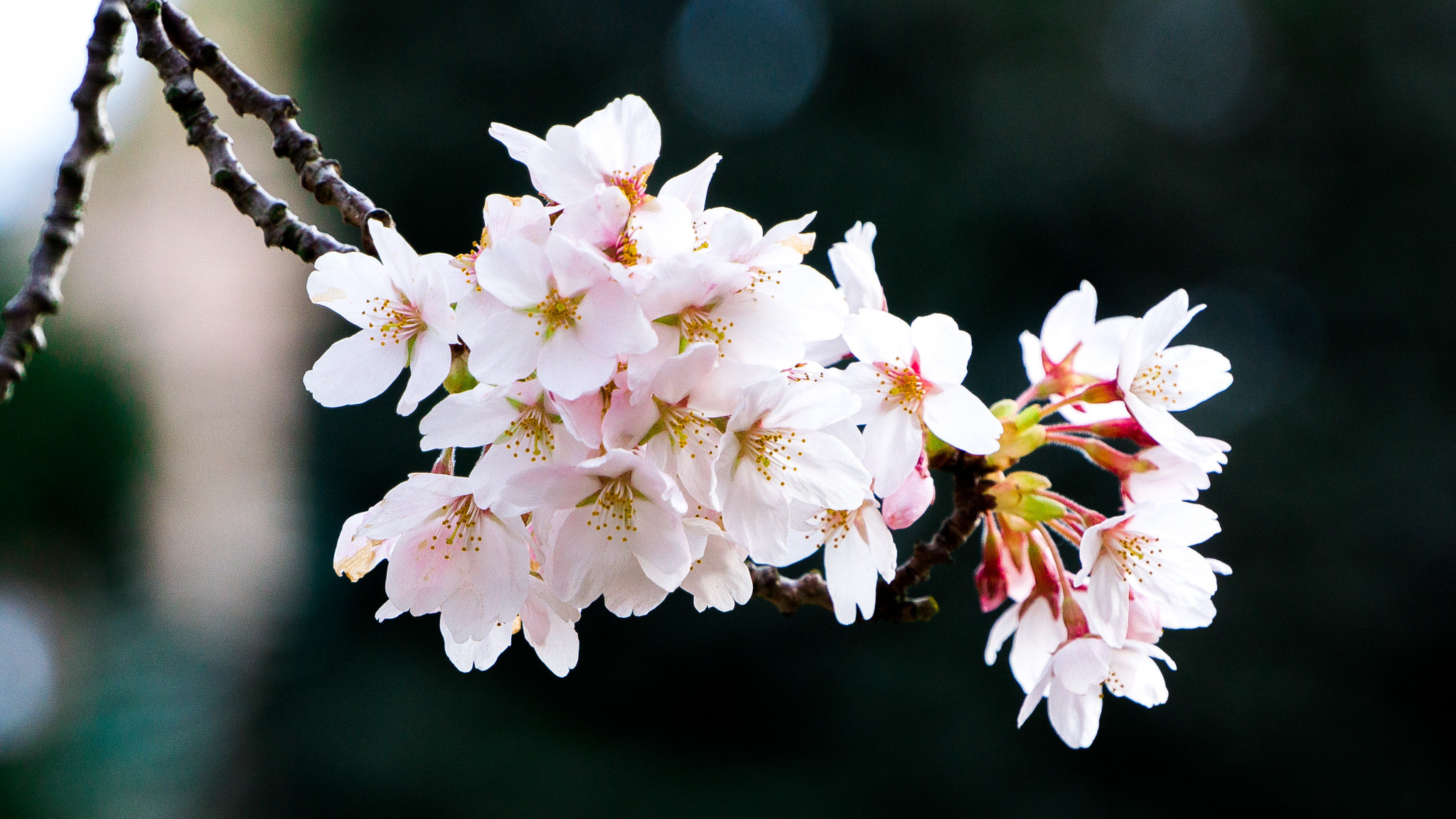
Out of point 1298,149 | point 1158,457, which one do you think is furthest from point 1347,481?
point 1158,457

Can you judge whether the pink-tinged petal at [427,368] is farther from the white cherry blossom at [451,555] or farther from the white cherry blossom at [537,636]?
the white cherry blossom at [537,636]

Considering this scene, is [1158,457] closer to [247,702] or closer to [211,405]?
[247,702]

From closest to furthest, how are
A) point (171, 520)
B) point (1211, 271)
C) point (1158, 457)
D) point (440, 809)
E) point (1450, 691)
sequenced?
1. point (1158, 457)
2. point (1450, 691)
3. point (1211, 271)
4. point (440, 809)
5. point (171, 520)

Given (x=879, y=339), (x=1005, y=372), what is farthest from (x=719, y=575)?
(x=1005, y=372)

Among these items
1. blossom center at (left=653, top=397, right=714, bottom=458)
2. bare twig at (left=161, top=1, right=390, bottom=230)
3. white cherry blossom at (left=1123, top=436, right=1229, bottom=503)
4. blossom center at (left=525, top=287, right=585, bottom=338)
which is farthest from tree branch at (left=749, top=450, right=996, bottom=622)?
bare twig at (left=161, top=1, right=390, bottom=230)

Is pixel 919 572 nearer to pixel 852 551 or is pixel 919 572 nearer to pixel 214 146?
pixel 852 551

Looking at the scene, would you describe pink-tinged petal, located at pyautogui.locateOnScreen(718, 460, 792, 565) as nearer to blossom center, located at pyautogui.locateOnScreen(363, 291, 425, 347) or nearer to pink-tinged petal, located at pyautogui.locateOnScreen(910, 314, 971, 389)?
pink-tinged petal, located at pyautogui.locateOnScreen(910, 314, 971, 389)
